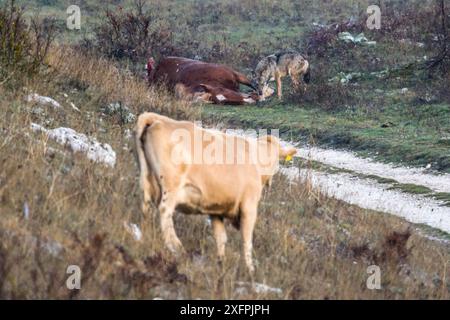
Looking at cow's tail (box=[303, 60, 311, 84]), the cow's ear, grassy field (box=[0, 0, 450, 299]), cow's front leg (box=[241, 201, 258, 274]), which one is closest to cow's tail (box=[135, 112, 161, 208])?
grassy field (box=[0, 0, 450, 299])

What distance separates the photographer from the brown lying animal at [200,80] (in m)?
20.3

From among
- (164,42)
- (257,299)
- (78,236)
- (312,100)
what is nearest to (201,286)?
(257,299)

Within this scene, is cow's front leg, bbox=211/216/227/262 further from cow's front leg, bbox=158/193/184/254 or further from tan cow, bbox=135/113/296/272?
cow's front leg, bbox=158/193/184/254

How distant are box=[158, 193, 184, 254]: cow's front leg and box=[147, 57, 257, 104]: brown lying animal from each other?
1368 cm

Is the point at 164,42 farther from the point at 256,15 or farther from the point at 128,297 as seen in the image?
the point at 128,297

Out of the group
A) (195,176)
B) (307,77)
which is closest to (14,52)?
(195,176)

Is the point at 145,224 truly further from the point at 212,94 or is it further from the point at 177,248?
the point at 212,94

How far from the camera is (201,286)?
5930mm

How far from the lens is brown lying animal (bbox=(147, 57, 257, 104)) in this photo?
66.5 feet

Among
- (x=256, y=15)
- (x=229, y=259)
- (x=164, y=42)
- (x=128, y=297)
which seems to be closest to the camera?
(x=128, y=297)

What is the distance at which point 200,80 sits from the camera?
66.9ft

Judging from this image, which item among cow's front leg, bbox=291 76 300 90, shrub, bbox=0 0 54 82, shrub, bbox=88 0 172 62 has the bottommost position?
shrub, bbox=0 0 54 82

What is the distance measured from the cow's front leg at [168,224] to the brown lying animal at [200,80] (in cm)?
1368

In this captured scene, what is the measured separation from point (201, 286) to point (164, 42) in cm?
1980
